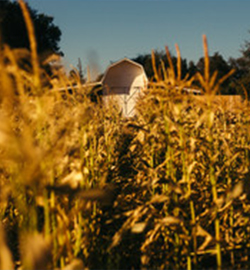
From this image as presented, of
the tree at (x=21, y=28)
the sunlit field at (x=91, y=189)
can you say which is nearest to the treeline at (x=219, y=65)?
the tree at (x=21, y=28)

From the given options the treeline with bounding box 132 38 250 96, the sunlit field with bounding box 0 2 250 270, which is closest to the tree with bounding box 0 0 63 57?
the treeline with bounding box 132 38 250 96

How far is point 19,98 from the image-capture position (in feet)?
4.75

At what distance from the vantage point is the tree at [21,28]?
2480cm

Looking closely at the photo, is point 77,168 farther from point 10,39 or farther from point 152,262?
point 10,39

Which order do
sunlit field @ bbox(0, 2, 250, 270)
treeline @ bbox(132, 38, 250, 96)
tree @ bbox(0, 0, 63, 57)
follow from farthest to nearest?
treeline @ bbox(132, 38, 250, 96) → tree @ bbox(0, 0, 63, 57) → sunlit field @ bbox(0, 2, 250, 270)

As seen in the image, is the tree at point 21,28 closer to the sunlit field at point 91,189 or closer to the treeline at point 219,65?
the treeline at point 219,65

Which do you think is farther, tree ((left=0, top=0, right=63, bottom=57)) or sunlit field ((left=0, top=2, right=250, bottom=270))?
tree ((left=0, top=0, right=63, bottom=57))

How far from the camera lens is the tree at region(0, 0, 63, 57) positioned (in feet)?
81.4

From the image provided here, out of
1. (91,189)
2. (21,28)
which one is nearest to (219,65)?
(21,28)

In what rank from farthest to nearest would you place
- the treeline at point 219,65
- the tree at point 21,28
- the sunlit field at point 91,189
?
the treeline at point 219,65
the tree at point 21,28
the sunlit field at point 91,189

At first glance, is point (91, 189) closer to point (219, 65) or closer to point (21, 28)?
point (21, 28)

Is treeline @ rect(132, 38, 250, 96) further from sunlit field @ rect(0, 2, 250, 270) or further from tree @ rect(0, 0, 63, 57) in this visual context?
sunlit field @ rect(0, 2, 250, 270)

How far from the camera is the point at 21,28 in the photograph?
26.1 metres

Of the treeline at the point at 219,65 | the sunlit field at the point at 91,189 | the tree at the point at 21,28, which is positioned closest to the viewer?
the sunlit field at the point at 91,189
